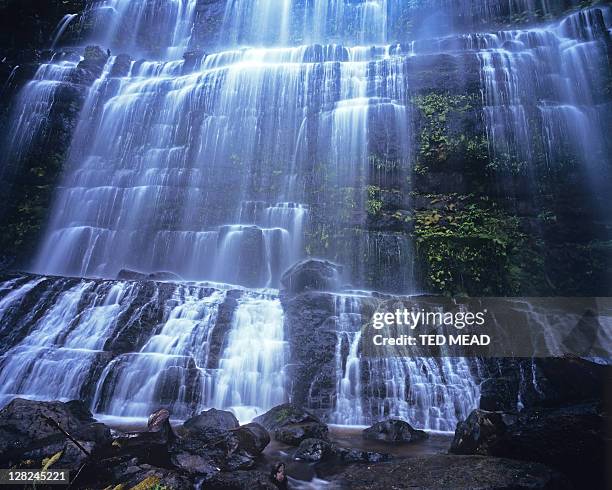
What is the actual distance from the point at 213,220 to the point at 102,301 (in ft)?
22.8

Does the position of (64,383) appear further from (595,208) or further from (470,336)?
Answer: (595,208)

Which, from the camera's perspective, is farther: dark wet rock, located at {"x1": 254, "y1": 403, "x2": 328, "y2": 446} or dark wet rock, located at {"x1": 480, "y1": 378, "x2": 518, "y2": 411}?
dark wet rock, located at {"x1": 480, "y1": 378, "x2": 518, "y2": 411}

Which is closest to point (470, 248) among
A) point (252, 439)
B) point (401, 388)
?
point (401, 388)

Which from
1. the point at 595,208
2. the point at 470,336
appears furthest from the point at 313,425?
the point at 595,208

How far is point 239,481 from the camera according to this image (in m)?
4.90

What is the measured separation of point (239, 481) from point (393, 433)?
3858mm

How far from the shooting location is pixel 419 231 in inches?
609

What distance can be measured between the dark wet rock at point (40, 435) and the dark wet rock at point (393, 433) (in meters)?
4.86

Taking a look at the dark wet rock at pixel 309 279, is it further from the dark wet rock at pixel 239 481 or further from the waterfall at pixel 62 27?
the waterfall at pixel 62 27

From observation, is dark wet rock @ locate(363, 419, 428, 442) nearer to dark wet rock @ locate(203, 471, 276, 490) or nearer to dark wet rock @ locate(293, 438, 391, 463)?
dark wet rock @ locate(293, 438, 391, 463)

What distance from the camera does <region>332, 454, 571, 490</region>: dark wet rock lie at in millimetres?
4352

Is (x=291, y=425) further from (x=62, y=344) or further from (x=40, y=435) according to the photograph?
(x=62, y=344)

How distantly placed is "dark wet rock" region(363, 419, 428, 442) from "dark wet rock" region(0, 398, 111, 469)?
4857mm

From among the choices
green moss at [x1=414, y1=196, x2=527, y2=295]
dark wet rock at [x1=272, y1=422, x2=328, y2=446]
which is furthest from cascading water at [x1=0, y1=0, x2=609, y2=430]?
dark wet rock at [x1=272, y1=422, x2=328, y2=446]
